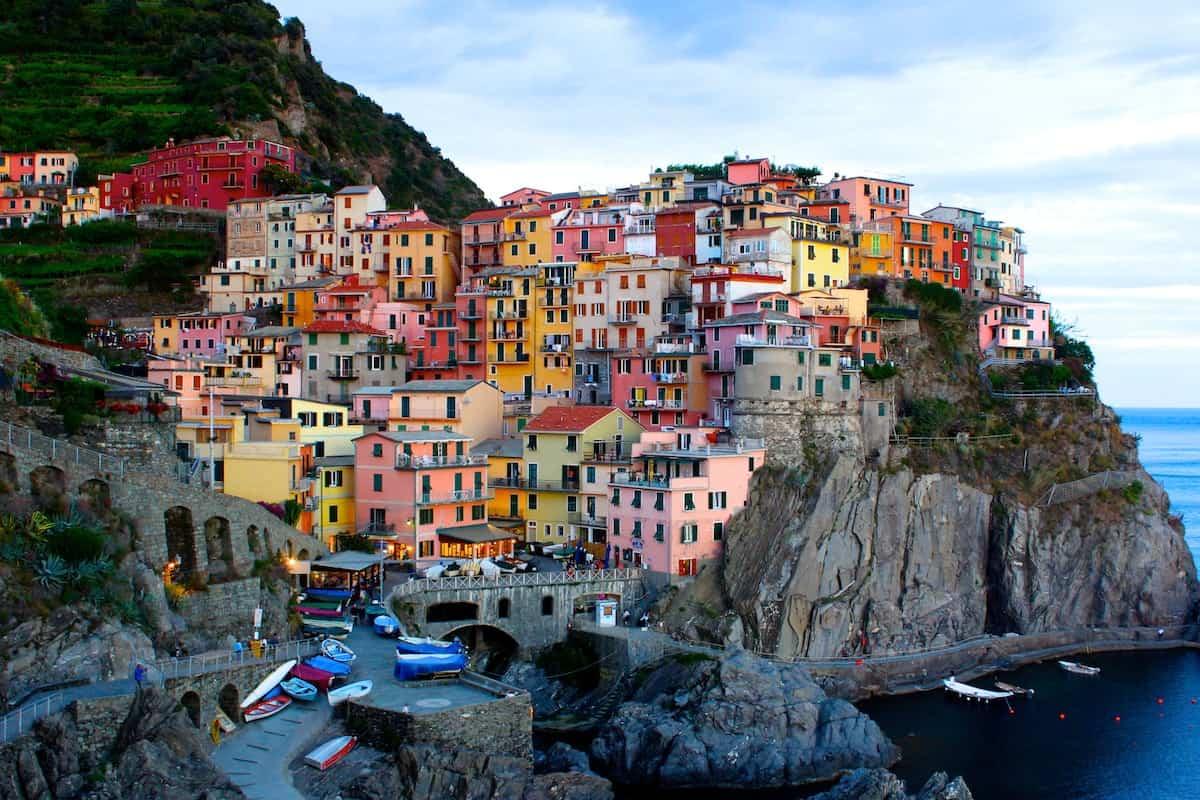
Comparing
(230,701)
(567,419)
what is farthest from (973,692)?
(230,701)

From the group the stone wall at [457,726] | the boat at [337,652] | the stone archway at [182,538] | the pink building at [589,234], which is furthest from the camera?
the pink building at [589,234]

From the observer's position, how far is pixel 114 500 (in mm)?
40531

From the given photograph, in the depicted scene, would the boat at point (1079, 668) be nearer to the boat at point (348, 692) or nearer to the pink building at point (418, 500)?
the pink building at point (418, 500)

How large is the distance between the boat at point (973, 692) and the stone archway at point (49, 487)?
3778 cm

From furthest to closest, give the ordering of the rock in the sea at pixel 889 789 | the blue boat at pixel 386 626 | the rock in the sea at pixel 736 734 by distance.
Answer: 1. the blue boat at pixel 386 626
2. the rock in the sea at pixel 736 734
3. the rock in the sea at pixel 889 789

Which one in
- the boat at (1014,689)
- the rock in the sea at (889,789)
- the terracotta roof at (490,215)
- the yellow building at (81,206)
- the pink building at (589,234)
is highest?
the yellow building at (81,206)

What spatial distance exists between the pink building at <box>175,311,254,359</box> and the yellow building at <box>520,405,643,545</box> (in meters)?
23.9

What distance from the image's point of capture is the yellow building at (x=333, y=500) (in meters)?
59.1

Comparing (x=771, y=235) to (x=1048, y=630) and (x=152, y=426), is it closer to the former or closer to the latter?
(x=1048, y=630)

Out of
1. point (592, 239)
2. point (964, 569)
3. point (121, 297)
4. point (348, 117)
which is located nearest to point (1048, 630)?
point (964, 569)

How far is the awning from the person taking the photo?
192 feet

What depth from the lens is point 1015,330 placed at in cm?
7950

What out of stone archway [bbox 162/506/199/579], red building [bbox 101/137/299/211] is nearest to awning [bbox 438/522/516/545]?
stone archway [bbox 162/506/199/579]

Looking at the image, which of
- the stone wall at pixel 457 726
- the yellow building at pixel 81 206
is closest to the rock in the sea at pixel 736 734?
the stone wall at pixel 457 726
